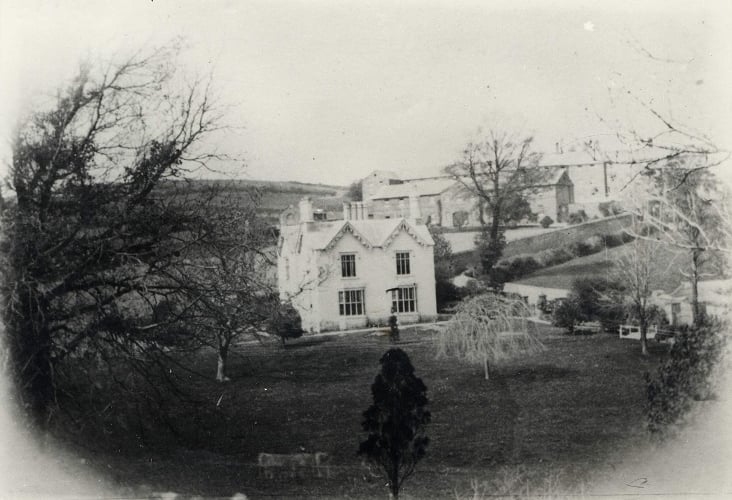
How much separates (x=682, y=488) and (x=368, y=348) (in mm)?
1961

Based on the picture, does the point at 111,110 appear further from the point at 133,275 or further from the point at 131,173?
the point at 133,275

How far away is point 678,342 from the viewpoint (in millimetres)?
3701

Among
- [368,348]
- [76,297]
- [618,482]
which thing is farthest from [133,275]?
[618,482]

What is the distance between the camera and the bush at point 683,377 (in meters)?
3.68

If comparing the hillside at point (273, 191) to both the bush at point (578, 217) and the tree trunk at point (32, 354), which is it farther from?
the bush at point (578, 217)

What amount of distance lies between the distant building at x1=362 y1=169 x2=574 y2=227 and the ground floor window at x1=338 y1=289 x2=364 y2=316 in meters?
0.48

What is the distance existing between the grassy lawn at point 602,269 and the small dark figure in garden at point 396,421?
2.87 feet

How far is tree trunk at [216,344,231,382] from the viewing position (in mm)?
3777

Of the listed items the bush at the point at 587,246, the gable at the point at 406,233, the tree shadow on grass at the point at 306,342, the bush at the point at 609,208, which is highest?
the bush at the point at 609,208

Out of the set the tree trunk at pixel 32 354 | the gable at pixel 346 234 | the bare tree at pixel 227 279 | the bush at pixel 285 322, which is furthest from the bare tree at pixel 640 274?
the tree trunk at pixel 32 354

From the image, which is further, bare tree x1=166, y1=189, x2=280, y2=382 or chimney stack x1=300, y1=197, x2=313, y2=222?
chimney stack x1=300, y1=197, x2=313, y2=222

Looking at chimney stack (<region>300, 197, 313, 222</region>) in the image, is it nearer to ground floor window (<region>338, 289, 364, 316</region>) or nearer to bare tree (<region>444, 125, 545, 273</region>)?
ground floor window (<region>338, 289, 364, 316</region>)

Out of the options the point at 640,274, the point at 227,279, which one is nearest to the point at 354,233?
the point at 227,279

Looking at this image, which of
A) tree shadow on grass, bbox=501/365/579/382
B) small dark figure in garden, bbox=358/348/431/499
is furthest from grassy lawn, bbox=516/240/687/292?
small dark figure in garden, bbox=358/348/431/499
